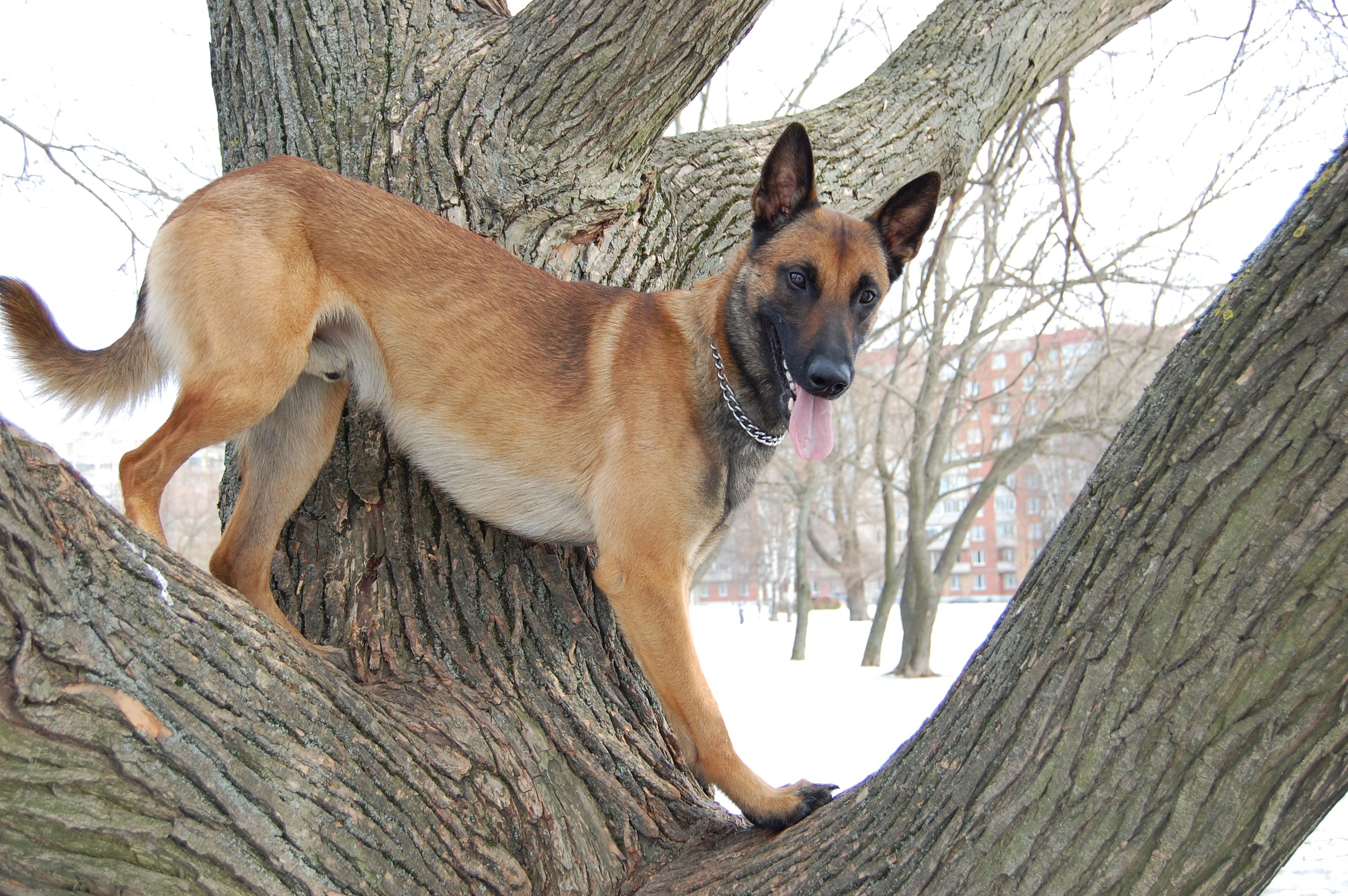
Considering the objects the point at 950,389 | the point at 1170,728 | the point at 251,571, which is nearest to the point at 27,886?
the point at 251,571

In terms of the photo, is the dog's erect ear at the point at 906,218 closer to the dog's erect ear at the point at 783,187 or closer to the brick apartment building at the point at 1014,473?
the dog's erect ear at the point at 783,187

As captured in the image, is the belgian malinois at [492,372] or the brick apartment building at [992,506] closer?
the belgian malinois at [492,372]

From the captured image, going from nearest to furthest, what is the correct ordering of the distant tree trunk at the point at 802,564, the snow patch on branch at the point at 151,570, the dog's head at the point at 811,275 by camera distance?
the snow patch on branch at the point at 151,570
the dog's head at the point at 811,275
the distant tree trunk at the point at 802,564

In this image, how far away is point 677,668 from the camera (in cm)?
265

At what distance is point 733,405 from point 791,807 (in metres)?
1.25

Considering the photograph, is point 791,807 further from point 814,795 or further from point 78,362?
point 78,362

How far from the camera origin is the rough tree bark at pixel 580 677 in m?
1.44

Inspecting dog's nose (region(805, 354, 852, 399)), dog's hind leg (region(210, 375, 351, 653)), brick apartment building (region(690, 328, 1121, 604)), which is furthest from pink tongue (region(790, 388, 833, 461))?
dog's hind leg (region(210, 375, 351, 653))

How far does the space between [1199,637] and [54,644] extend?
1.97 m

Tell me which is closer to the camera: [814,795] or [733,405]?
[814,795]

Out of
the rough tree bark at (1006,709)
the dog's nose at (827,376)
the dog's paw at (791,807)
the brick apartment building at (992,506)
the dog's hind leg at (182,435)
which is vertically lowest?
the dog's paw at (791,807)

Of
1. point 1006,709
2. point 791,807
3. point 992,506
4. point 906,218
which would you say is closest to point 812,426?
point 906,218

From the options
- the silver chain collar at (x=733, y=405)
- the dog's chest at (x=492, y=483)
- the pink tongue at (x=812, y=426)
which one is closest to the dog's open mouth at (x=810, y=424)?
the pink tongue at (x=812, y=426)

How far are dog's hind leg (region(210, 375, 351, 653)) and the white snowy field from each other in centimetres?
199
